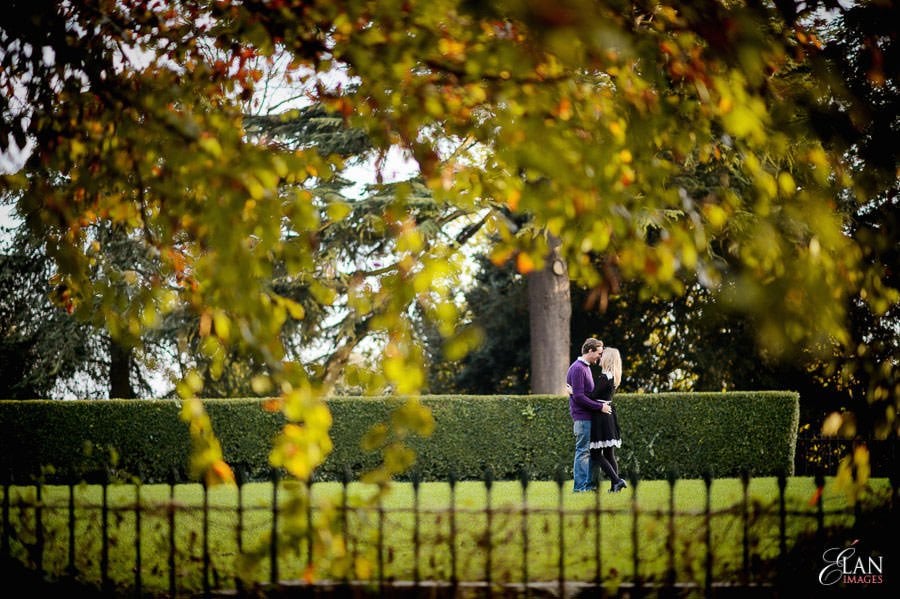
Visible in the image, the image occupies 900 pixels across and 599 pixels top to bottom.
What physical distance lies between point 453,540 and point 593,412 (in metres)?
6.26

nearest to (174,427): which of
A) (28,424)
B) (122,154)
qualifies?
(28,424)

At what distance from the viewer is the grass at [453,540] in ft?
14.0

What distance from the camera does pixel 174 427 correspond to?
1416 cm

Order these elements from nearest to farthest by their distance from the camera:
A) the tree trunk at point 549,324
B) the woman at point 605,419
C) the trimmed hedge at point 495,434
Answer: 1. the woman at point 605,419
2. the trimmed hedge at point 495,434
3. the tree trunk at point 549,324

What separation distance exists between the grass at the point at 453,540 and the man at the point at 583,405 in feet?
2.90

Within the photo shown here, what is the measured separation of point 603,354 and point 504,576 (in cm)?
628

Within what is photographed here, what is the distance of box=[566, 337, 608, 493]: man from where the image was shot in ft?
33.2

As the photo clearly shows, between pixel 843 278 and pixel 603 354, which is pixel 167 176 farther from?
pixel 603 354

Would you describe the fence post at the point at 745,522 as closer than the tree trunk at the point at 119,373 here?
Yes

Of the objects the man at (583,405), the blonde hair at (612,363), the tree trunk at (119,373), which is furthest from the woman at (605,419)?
the tree trunk at (119,373)

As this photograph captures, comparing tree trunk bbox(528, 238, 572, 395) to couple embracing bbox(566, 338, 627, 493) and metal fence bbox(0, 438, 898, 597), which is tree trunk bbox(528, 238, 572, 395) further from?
metal fence bbox(0, 438, 898, 597)

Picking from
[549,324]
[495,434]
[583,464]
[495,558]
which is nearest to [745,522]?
[495,558]

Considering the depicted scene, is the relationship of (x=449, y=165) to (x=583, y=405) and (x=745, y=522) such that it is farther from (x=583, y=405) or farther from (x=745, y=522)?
(x=583, y=405)

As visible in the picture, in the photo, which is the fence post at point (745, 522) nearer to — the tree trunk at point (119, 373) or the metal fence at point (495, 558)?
the metal fence at point (495, 558)
